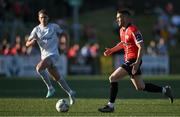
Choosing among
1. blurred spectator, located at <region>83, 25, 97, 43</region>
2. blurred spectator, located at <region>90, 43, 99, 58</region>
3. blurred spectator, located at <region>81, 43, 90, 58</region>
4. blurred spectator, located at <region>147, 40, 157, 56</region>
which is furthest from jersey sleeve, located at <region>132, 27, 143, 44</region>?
blurred spectator, located at <region>83, 25, 97, 43</region>

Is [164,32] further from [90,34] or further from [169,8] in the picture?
[90,34]

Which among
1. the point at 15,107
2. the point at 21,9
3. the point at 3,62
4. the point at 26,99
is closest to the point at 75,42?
the point at 21,9

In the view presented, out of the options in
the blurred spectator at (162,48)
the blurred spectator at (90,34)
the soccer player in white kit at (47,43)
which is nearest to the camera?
the soccer player in white kit at (47,43)

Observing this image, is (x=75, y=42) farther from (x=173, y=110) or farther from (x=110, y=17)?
(x=173, y=110)

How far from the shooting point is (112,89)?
17.6m

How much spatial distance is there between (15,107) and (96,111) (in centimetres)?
213

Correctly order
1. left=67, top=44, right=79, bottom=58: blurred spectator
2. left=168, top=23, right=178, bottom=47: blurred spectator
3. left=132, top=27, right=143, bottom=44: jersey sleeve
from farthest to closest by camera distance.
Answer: left=168, top=23, right=178, bottom=47: blurred spectator, left=67, top=44, right=79, bottom=58: blurred spectator, left=132, top=27, right=143, bottom=44: jersey sleeve

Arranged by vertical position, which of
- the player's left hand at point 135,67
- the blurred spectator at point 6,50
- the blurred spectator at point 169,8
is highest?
the blurred spectator at point 169,8

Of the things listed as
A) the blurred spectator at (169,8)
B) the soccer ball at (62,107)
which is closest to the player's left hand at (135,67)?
the soccer ball at (62,107)

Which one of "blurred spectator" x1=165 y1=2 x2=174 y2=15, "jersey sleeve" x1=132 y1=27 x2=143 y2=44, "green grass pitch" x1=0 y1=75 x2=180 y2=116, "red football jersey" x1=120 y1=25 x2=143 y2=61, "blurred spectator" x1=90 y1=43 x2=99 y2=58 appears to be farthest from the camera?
"blurred spectator" x1=165 y1=2 x2=174 y2=15

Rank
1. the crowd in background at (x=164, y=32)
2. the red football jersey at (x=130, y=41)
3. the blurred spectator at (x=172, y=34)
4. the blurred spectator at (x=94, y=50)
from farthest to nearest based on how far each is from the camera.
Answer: the blurred spectator at (x=172, y=34)
the crowd in background at (x=164, y=32)
the blurred spectator at (x=94, y=50)
the red football jersey at (x=130, y=41)

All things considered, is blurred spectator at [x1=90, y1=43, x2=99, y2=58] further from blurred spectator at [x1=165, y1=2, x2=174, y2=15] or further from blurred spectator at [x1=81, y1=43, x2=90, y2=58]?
blurred spectator at [x1=165, y1=2, x2=174, y2=15]

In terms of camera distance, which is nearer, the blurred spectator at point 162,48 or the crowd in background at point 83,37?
the crowd in background at point 83,37

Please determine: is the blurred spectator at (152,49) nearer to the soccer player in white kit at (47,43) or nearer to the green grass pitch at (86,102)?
the green grass pitch at (86,102)
